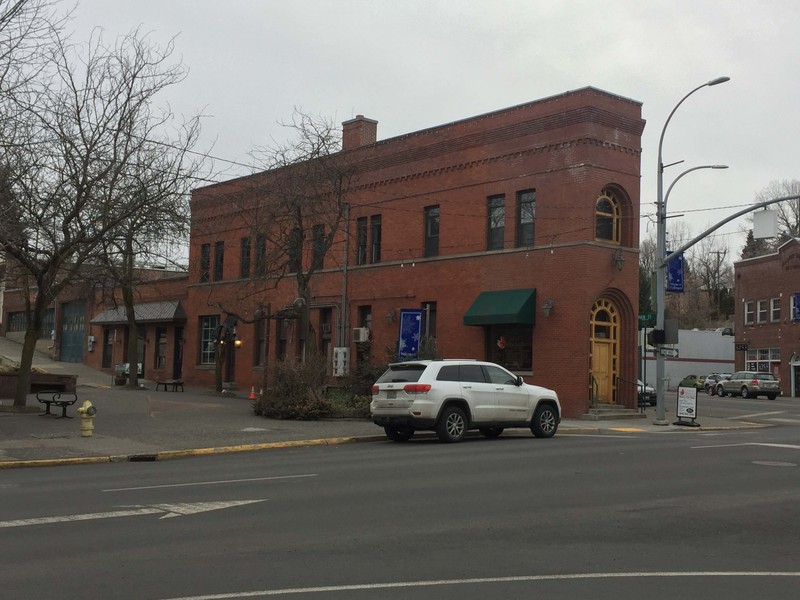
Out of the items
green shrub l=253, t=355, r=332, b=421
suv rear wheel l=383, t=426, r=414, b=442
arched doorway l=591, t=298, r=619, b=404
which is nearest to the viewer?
suv rear wheel l=383, t=426, r=414, b=442

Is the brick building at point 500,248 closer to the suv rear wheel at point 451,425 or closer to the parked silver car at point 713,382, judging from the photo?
the suv rear wheel at point 451,425

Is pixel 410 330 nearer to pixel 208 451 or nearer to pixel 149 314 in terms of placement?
pixel 208 451

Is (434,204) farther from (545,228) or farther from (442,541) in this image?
(442,541)

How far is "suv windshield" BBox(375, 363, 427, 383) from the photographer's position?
1842 cm

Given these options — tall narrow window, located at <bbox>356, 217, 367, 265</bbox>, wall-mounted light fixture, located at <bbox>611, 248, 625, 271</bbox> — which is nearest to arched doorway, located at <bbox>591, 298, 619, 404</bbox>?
wall-mounted light fixture, located at <bbox>611, 248, 625, 271</bbox>

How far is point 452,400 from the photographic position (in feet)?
60.0

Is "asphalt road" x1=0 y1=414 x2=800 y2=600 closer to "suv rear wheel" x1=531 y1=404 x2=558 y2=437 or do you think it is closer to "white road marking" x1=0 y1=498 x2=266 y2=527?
"white road marking" x1=0 y1=498 x2=266 y2=527

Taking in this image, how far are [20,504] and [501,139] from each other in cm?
2223

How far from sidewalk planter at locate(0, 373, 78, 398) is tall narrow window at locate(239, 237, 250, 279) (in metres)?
14.0

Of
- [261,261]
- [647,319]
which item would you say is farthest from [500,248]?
[261,261]

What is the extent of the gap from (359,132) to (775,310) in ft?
112

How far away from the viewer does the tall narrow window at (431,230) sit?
31781 millimetres

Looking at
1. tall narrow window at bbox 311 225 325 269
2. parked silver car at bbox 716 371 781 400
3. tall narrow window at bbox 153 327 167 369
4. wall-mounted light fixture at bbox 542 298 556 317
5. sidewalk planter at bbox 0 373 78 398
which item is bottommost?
sidewalk planter at bbox 0 373 78 398

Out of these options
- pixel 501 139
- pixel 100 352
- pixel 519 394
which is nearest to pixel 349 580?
pixel 519 394
